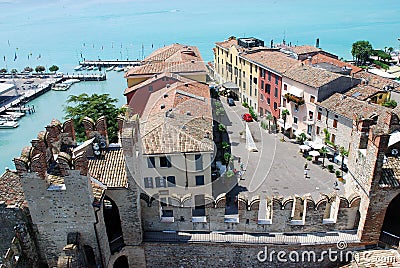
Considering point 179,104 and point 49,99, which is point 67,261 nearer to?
point 179,104

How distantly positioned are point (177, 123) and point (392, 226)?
1577 centimetres

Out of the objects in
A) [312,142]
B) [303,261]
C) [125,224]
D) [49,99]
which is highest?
[125,224]

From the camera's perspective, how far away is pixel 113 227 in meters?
17.3

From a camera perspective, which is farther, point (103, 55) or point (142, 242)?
point (103, 55)

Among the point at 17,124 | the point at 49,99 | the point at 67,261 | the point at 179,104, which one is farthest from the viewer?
the point at 49,99

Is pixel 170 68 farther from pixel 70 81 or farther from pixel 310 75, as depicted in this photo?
pixel 70 81

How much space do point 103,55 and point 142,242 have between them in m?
121

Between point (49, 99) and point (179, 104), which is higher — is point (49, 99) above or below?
below

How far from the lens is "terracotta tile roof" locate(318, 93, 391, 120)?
3368cm

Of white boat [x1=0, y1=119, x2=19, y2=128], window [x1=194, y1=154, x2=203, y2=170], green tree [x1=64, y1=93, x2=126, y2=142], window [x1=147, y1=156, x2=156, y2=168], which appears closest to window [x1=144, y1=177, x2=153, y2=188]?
window [x1=147, y1=156, x2=156, y2=168]

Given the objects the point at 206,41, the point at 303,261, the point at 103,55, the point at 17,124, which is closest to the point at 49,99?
the point at 17,124

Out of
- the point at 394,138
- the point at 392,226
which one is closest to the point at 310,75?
the point at 394,138

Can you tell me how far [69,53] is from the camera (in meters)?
132

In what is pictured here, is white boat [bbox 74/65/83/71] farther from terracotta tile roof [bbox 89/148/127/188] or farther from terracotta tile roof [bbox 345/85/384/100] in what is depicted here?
terracotta tile roof [bbox 89/148/127/188]
